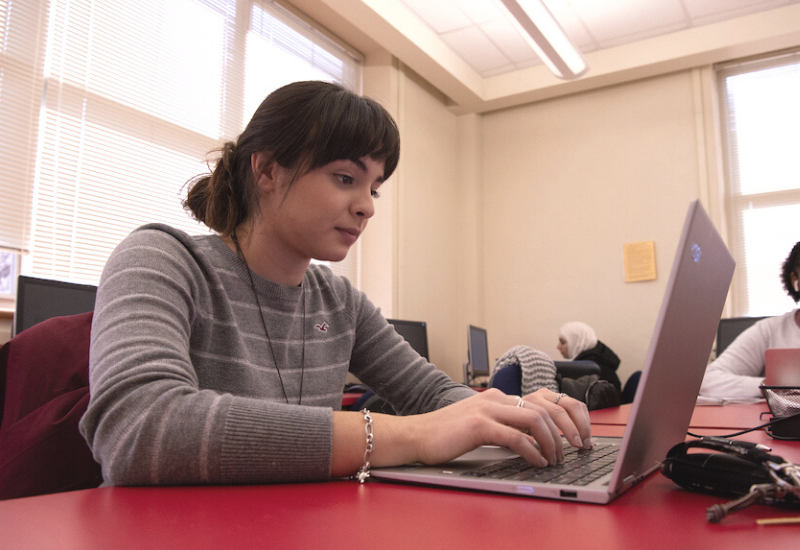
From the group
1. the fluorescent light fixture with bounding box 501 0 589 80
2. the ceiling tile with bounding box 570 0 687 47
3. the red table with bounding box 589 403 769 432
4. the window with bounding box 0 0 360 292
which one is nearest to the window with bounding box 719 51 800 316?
the ceiling tile with bounding box 570 0 687 47

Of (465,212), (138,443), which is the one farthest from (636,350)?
(138,443)

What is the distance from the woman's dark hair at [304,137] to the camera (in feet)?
3.28

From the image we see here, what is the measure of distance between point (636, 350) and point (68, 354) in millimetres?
3849

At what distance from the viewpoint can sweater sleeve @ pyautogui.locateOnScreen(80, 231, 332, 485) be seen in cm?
61

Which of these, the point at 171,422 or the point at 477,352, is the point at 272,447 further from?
the point at 477,352

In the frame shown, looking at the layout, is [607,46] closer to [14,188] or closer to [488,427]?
[14,188]

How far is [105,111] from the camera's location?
2576mm

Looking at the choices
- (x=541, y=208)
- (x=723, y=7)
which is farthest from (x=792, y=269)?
(x=541, y=208)

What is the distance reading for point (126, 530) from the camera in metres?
0.45

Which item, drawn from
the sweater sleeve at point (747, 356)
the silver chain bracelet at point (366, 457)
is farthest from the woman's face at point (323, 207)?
the sweater sleeve at point (747, 356)

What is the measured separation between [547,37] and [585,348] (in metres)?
1.91

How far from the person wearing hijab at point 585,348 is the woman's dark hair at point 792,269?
1.17 meters

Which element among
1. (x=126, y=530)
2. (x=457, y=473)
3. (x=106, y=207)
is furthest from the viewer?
(x=106, y=207)

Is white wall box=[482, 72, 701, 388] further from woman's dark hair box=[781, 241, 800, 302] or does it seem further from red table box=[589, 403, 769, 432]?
red table box=[589, 403, 769, 432]
